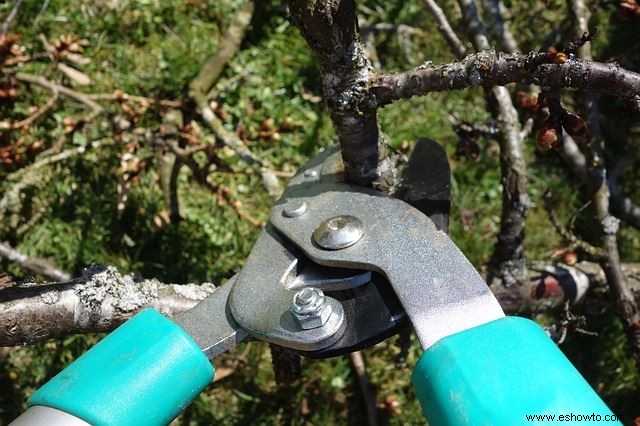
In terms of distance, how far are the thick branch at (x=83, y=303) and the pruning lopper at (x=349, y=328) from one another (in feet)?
0.66

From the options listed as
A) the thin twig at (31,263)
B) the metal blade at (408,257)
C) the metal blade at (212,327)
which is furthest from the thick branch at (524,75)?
the thin twig at (31,263)

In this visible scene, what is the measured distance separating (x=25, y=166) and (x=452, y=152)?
1632 millimetres

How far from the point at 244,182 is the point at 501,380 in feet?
5.70

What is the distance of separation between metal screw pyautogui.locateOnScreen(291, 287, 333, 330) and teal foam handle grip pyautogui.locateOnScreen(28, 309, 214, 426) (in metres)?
0.20

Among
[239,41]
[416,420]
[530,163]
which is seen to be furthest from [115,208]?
[530,163]

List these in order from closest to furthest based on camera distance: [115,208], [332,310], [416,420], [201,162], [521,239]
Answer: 1. [332,310]
2. [521,239]
3. [416,420]
4. [115,208]
5. [201,162]

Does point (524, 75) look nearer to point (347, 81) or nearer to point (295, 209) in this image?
point (347, 81)

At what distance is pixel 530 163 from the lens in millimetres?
2793

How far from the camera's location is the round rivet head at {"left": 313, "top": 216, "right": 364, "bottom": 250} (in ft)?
4.55

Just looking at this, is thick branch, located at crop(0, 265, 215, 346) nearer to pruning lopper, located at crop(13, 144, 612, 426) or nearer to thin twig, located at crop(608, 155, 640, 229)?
pruning lopper, located at crop(13, 144, 612, 426)

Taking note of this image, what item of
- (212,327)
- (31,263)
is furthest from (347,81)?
(31,263)

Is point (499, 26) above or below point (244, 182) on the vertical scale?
above

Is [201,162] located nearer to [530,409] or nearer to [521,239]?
[521,239]

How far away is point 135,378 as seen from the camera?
1244 mm
